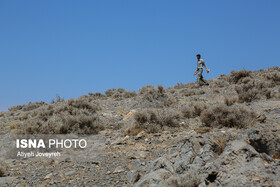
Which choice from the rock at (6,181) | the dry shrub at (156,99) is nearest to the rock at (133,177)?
the rock at (6,181)

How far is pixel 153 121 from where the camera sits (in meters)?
8.50

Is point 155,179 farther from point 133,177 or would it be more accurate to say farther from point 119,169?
point 119,169

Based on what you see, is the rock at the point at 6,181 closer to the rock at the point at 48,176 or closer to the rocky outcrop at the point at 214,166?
the rock at the point at 48,176

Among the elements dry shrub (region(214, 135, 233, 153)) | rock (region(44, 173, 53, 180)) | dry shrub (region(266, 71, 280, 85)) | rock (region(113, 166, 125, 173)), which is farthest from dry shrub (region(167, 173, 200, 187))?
dry shrub (region(266, 71, 280, 85))

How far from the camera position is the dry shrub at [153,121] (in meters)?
8.08

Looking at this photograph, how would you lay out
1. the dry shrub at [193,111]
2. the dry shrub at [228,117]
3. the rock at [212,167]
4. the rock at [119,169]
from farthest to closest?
the dry shrub at [193,111] → the dry shrub at [228,117] → the rock at [119,169] → the rock at [212,167]

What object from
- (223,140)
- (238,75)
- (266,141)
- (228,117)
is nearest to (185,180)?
(223,140)

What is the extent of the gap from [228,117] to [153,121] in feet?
8.15

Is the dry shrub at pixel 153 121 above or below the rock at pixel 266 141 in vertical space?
above

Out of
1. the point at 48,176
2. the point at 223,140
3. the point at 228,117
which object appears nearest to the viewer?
the point at 223,140

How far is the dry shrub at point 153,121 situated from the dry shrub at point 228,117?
106 cm

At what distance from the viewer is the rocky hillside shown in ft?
13.0

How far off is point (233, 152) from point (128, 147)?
3.66 metres

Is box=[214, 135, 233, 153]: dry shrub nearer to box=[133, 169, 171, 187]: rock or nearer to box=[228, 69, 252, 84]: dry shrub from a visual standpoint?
box=[133, 169, 171, 187]: rock
